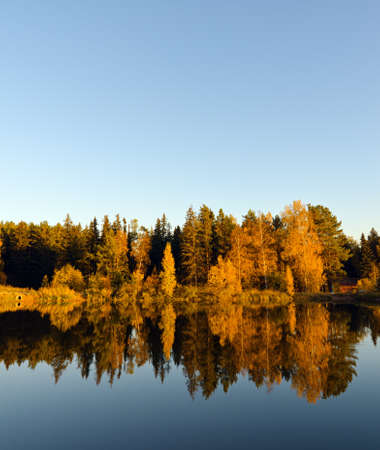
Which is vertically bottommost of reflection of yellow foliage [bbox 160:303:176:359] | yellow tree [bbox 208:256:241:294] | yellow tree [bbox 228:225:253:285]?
reflection of yellow foliage [bbox 160:303:176:359]

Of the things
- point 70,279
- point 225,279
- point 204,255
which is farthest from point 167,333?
point 204,255

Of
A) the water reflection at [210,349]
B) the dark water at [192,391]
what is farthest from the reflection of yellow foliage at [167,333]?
the dark water at [192,391]

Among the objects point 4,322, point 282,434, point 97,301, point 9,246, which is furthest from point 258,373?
point 9,246

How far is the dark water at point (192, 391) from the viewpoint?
8852 mm

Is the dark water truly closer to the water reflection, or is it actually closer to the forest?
the water reflection

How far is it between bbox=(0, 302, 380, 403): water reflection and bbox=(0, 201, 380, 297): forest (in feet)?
82.1

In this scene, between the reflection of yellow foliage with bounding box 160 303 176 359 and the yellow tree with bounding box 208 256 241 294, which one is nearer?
the reflection of yellow foliage with bounding box 160 303 176 359

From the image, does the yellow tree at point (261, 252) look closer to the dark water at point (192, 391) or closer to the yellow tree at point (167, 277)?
the yellow tree at point (167, 277)

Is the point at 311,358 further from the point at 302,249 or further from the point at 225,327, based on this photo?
the point at 302,249

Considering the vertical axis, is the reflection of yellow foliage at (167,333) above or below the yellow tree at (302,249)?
below

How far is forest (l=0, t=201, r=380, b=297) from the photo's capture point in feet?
180

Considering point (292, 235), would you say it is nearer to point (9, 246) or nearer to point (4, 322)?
point (4, 322)

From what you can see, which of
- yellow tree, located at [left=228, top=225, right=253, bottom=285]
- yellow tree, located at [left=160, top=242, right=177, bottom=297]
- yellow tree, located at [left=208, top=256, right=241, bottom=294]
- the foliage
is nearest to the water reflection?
yellow tree, located at [left=208, top=256, right=241, bottom=294]

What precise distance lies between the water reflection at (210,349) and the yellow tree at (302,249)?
2348cm
